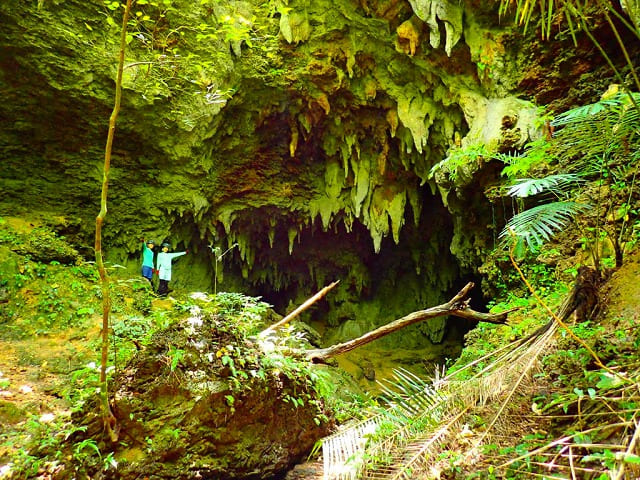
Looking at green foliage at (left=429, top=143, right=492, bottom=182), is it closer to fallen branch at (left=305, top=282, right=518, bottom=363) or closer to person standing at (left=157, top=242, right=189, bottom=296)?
fallen branch at (left=305, top=282, right=518, bottom=363)

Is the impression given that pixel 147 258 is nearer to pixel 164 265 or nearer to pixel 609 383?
pixel 164 265

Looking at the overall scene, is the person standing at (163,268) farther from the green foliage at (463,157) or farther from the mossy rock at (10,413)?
the green foliage at (463,157)

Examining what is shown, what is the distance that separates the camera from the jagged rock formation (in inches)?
226

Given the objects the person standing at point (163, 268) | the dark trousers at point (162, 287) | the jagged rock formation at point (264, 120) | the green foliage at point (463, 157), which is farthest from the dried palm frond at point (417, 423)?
the dark trousers at point (162, 287)

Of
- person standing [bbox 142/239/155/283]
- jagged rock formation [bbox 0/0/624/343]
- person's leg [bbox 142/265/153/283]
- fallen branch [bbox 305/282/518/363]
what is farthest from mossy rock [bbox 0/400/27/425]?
person's leg [bbox 142/265/153/283]

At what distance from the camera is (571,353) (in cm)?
170

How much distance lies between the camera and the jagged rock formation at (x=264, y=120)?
5.73m

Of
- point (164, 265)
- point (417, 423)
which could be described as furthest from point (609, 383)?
point (164, 265)

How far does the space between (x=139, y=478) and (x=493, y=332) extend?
3.86m

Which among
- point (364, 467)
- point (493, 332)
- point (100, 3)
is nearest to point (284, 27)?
point (100, 3)

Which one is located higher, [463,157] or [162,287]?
[463,157]

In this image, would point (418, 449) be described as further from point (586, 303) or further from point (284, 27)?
point (284, 27)

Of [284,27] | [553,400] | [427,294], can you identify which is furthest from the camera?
[427,294]

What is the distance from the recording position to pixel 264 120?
7973mm
